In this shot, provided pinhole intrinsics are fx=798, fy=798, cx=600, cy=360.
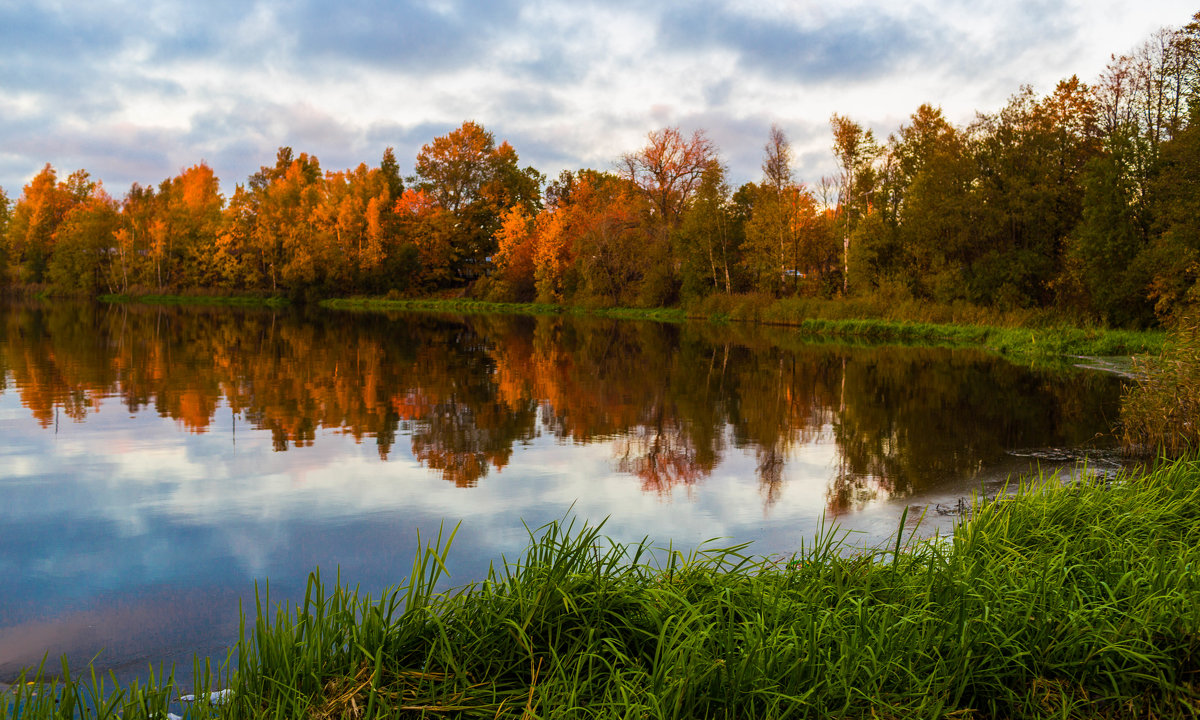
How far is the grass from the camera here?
9.30 meters

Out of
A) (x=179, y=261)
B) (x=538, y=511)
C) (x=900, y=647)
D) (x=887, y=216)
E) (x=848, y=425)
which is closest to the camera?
(x=900, y=647)

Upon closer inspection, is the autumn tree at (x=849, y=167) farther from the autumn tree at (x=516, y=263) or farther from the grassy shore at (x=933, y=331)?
the autumn tree at (x=516, y=263)

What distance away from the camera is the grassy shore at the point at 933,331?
25.1m

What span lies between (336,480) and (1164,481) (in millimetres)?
8125

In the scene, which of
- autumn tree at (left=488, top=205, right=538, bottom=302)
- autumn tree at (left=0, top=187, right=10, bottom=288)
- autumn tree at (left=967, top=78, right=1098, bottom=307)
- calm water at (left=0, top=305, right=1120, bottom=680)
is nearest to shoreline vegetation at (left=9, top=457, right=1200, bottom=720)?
calm water at (left=0, top=305, right=1120, bottom=680)

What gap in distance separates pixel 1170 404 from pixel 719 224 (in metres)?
38.9

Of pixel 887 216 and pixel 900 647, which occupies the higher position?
pixel 887 216

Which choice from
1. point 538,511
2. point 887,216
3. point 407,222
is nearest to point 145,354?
point 538,511

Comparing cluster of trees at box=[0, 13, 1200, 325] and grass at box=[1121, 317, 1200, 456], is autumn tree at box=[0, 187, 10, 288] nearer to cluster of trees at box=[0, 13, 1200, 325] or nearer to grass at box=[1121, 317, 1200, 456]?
cluster of trees at box=[0, 13, 1200, 325]

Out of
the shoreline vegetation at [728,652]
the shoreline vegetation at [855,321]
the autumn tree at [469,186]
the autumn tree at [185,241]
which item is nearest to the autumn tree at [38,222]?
the autumn tree at [185,241]

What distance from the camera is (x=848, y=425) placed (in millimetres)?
13562

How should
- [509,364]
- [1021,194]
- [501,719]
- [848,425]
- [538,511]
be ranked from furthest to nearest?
[1021,194] → [509,364] → [848,425] → [538,511] → [501,719]

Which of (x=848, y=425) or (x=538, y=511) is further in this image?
(x=848, y=425)

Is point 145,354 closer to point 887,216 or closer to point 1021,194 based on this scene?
point 1021,194
